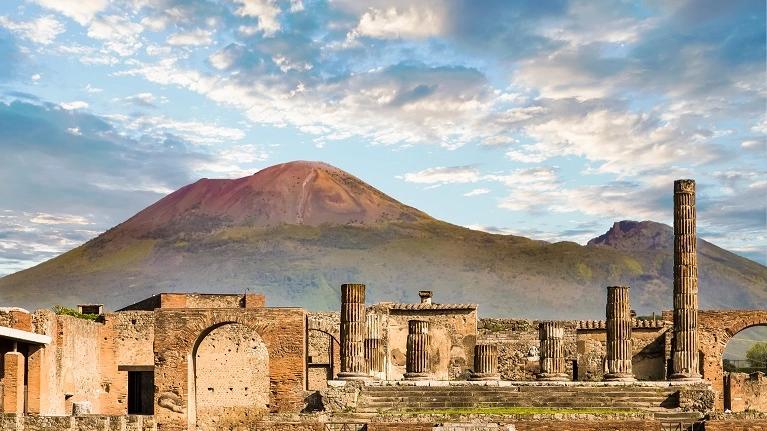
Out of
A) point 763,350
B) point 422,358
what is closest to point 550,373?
point 422,358

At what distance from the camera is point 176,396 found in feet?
140

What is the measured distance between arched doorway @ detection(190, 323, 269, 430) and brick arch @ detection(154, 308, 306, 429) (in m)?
3.30

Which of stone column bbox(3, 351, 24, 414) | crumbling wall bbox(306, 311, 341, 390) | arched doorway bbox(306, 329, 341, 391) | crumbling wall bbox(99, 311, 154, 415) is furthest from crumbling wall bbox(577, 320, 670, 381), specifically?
stone column bbox(3, 351, 24, 414)

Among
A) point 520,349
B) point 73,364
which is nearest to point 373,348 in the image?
point 520,349

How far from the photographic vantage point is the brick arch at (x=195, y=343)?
4228cm

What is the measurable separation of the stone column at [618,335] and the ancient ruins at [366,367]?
0.05m

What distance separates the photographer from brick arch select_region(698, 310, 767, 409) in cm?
4900

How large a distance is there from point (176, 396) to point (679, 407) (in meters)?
16.0

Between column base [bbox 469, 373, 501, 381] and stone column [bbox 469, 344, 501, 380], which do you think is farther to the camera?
stone column [bbox 469, 344, 501, 380]

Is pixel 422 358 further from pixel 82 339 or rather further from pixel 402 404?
pixel 82 339

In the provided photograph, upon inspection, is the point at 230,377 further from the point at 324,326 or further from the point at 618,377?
the point at 618,377

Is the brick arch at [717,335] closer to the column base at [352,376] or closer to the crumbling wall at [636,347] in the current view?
the crumbling wall at [636,347]

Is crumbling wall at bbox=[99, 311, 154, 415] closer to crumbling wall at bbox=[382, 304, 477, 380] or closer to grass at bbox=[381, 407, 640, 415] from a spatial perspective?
crumbling wall at bbox=[382, 304, 477, 380]

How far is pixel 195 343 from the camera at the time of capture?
43312 millimetres
